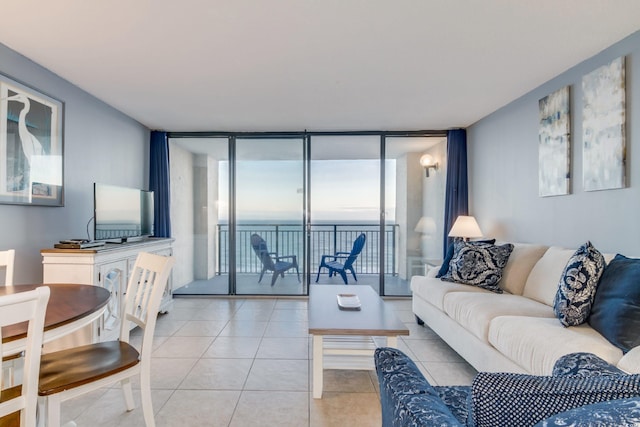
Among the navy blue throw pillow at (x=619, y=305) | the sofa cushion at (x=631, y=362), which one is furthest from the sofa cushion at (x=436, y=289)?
Answer: the sofa cushion at (x=631, y=362)

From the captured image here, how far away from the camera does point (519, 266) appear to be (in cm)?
281

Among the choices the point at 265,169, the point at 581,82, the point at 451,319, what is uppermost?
the point at 581,82

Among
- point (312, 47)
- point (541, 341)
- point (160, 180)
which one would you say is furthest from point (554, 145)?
point (160, 180)

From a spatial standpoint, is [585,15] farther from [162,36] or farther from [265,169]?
[265,169]

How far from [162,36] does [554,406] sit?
2.65m

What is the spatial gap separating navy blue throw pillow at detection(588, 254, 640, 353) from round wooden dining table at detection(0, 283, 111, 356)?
2546 millimetres

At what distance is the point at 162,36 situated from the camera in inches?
84.7

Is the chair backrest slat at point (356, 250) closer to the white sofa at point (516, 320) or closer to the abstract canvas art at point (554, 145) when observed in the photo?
the white sofa at point (516, 320)

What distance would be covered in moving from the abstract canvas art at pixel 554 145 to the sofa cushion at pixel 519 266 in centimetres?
53

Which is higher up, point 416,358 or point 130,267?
point 130,267

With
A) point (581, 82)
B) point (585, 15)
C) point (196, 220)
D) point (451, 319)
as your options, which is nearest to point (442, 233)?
point (451, 319)

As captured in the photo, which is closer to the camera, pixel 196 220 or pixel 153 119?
pixel 153 119

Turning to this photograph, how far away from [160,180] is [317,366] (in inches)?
143

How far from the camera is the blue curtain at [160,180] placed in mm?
4574
